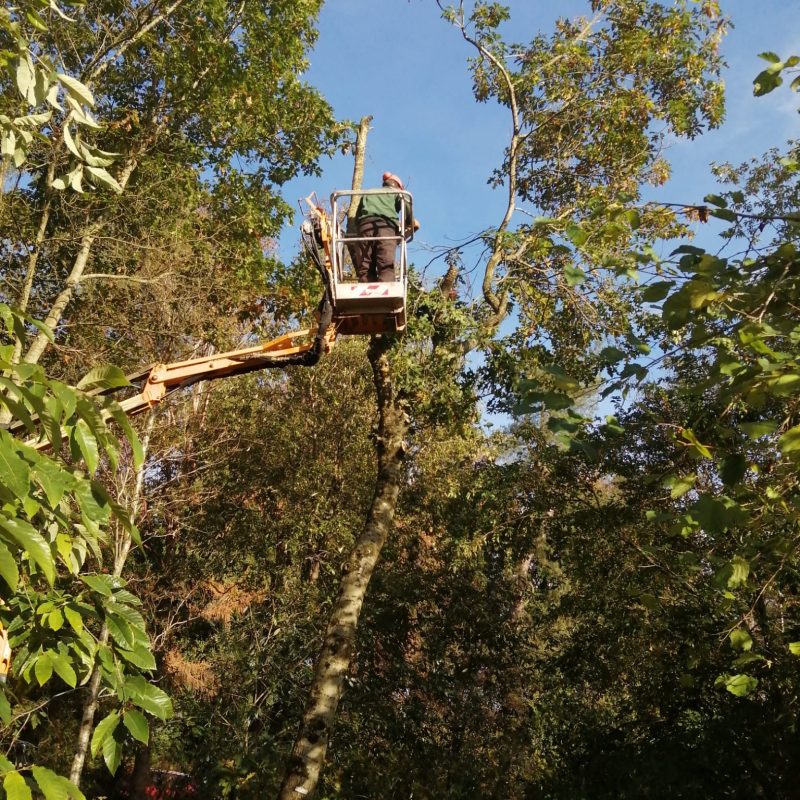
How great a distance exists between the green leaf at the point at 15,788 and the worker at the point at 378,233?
187 inches

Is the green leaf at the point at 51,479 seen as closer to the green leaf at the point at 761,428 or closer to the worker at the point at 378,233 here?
the green leaf at the point at 761,428

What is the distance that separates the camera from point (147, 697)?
253 cm

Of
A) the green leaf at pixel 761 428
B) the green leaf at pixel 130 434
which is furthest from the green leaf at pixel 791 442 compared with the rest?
the green leaf at pixel 130 434

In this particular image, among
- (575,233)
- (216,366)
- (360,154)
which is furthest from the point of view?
(360,154)

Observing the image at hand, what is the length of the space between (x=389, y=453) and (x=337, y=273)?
6.83ft

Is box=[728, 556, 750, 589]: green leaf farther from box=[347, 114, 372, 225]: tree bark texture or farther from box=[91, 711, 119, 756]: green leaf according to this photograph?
box=[347, 114, 372, 225]: tree bark texture

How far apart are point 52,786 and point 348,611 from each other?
4631 millimetres

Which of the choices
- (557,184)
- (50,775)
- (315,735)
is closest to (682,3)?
(557,184)

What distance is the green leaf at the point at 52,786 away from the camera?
2.01 metres

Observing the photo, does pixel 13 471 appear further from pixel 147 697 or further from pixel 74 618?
pixel 147 697

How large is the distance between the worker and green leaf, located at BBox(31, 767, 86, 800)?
468 cm

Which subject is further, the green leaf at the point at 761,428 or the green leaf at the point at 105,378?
the green leaf at the point at 105,378

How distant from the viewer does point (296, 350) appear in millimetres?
6191

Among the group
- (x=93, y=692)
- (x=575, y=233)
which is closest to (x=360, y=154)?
(x=575, y=233)
